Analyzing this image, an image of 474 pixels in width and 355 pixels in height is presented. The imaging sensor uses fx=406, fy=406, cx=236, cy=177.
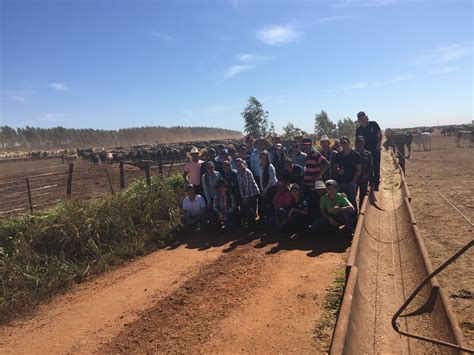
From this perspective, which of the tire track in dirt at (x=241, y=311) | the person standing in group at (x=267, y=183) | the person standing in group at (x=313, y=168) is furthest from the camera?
the person standing in group at (x=267, y=183)

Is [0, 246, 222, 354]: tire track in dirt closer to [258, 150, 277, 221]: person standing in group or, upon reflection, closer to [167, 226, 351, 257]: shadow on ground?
[167, 226, 351, 257]: shadow on ground

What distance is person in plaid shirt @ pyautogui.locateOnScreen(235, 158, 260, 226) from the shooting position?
852 centimetres

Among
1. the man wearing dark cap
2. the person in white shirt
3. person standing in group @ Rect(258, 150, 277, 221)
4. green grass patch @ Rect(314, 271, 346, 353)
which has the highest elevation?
the man wearing dark cap

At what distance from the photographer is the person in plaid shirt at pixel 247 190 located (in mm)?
8516

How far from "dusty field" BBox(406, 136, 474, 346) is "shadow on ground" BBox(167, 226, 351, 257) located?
5.19ft

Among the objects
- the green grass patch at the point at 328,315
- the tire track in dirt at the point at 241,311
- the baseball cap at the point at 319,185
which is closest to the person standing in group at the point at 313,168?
the baseball cap at the point at 319,185

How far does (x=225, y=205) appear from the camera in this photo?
8562 millimetres

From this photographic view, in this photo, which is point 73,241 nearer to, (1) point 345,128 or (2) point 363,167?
(2) point 363,167

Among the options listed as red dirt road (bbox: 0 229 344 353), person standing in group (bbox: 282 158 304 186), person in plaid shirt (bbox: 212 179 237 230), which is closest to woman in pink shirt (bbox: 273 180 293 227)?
person standing in group (bbox: 282 158 304 186)

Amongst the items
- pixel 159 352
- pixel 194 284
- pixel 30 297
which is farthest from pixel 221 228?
pixel 159 352

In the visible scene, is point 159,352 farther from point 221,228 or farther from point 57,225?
point 221,228

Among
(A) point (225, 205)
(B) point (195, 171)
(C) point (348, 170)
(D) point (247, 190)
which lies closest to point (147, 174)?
(B) point (195, 171)

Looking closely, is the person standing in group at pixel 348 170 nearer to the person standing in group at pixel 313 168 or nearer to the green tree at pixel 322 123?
the person standing in group at pixel 313 168

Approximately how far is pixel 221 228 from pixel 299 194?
2.00 m
